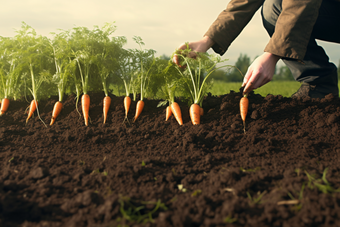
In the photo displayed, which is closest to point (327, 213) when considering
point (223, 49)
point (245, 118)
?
point (245, 118)

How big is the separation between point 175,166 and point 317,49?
3.06 metres

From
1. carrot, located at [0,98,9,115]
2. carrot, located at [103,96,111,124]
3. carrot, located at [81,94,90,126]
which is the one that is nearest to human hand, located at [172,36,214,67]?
carrot, located at [103,96,111,124]

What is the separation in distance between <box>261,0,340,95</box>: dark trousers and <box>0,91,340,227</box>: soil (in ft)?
2.34

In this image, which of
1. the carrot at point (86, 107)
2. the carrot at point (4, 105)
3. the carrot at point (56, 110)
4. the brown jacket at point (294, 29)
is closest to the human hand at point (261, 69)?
the brown jacket at point (294, 29)

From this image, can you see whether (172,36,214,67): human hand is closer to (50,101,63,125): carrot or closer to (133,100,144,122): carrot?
(133,100,144,122): carrot

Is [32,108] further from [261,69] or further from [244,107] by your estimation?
[261,69]

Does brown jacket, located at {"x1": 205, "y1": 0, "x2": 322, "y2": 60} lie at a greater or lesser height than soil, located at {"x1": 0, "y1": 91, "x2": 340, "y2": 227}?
greater

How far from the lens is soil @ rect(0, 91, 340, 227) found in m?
1.42

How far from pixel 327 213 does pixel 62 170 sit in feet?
6.13

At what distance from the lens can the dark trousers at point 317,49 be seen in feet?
11.2

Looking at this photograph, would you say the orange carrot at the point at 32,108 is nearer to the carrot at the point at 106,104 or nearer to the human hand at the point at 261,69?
the carrot at the point at 106,104

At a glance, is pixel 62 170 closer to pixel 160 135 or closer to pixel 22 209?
pixel 22 209

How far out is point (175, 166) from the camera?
215 cm

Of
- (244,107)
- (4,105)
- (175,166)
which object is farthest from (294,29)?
(4,105)
